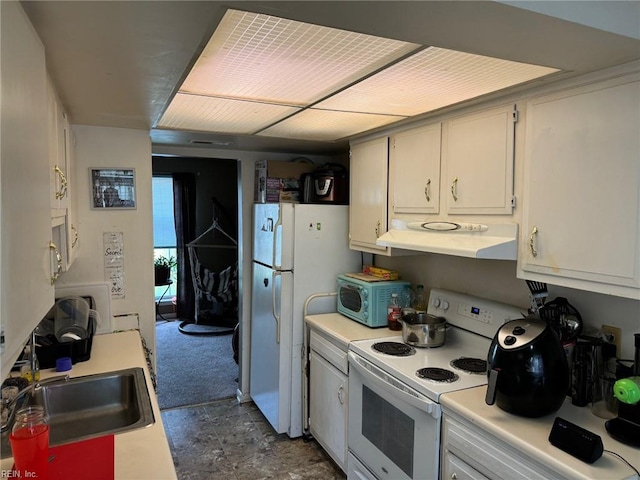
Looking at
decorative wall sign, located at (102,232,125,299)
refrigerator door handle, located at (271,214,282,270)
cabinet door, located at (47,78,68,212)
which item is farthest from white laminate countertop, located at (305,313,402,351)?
cabinet door, located at (47,78,68,212)

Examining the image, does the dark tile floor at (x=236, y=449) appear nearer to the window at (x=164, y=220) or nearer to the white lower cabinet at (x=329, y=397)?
the white lower cabinet at (x=329, y=397)

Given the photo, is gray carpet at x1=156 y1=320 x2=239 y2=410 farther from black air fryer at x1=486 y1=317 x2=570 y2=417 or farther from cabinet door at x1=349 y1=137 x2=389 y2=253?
black air fryer at x1=486 y1=317 x2=570 y2=417

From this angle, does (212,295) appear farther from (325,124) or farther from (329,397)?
(325,124)

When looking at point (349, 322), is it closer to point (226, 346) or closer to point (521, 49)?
point (521, 49)

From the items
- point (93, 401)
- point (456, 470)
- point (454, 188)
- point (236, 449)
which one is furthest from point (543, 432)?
point (236, 449)

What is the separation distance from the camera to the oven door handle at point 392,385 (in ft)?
6.09

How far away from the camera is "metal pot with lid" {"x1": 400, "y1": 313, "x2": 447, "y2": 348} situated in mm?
2463

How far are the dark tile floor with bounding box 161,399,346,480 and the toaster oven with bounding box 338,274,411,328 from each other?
974 millimetres

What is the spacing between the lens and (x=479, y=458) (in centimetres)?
165

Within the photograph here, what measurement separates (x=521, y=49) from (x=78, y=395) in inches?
85.7

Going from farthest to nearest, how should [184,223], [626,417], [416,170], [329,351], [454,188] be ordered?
[184,223], [329,351], [416,170], [454,188], [626,417]

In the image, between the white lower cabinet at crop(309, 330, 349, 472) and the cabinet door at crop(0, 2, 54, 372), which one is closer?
the cabinet door at crop(0, 2, 54, 372)

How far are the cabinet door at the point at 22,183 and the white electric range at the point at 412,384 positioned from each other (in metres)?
1.50

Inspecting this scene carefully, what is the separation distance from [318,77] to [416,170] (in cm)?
97
